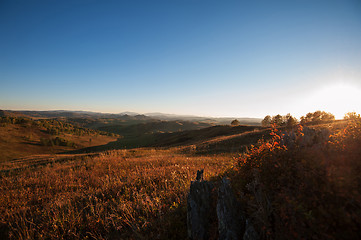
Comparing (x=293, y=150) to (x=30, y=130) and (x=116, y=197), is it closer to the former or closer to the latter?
(x=116, y=197)

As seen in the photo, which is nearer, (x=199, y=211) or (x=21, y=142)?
(x=199, y=211)

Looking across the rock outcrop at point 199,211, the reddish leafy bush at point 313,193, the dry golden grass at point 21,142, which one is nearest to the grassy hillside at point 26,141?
the dry golden grass at point 21,142

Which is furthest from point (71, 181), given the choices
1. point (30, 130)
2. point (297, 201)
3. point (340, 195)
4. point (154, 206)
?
point (30, 130)

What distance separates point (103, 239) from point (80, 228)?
2.89 ft

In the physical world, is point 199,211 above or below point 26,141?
above

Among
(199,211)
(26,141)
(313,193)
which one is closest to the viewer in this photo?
(313,193)

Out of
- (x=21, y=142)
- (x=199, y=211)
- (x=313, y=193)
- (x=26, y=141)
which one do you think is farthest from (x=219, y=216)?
(x=26, y=141)

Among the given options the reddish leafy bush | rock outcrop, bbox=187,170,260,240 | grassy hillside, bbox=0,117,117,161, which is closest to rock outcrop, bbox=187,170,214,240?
rock outcrop, bbox=187,170,260,240

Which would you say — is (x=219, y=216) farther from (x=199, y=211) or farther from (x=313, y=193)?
(x=313, y=193)

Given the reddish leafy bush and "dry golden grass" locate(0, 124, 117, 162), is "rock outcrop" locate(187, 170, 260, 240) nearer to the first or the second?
the reddish leafy bush

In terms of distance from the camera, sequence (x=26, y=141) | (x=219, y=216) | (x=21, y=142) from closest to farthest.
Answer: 1. (x=219, y=216)
2. (x=21, y=142)
3. (x=26, y=141)

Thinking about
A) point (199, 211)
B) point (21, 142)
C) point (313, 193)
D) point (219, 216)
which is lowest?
point (21, 142)

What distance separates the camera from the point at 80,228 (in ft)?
10.9

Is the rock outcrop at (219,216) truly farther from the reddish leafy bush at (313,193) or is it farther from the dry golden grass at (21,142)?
the dry golden grass at (21,142)
